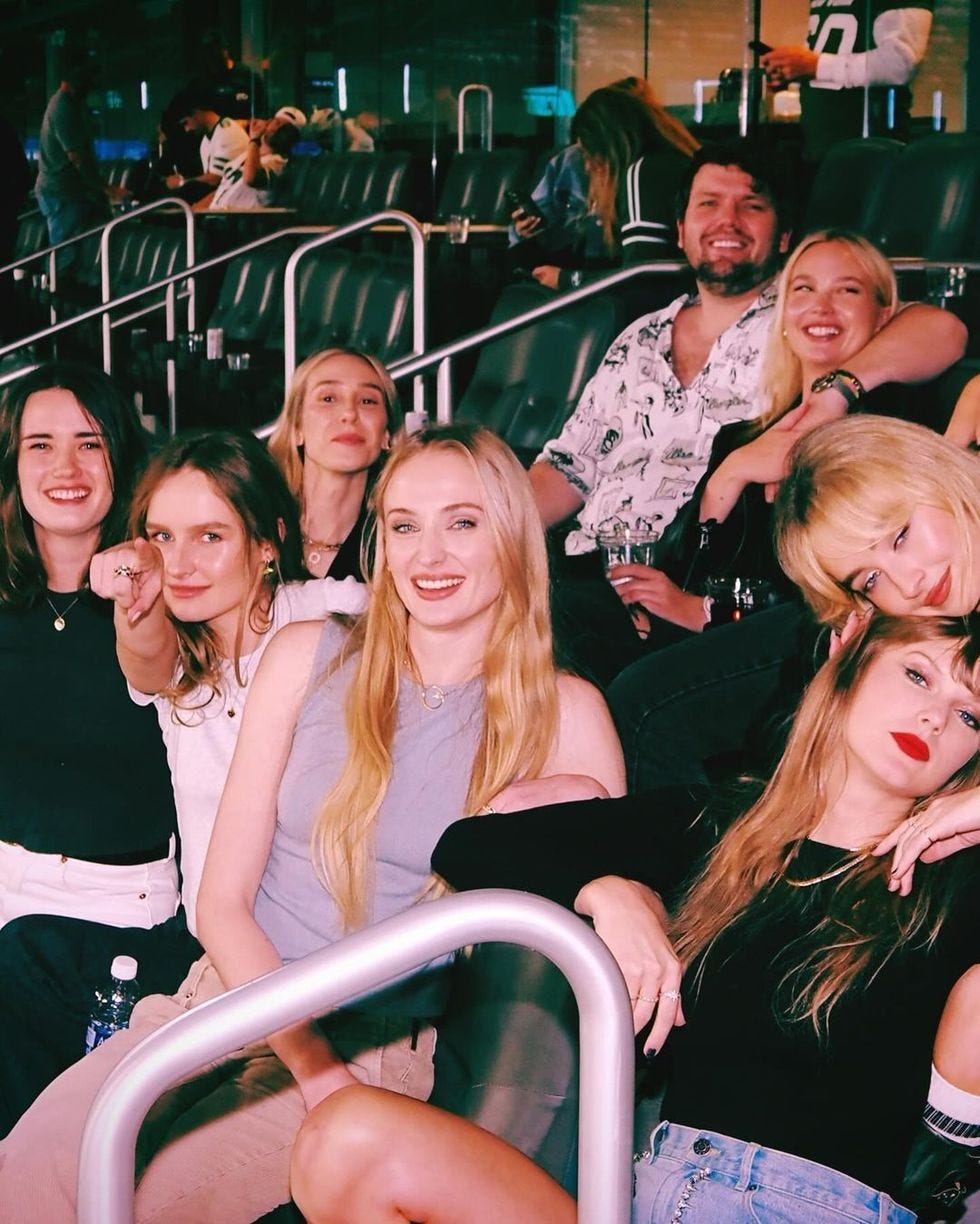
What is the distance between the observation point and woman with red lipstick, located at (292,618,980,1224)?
57.1 inches

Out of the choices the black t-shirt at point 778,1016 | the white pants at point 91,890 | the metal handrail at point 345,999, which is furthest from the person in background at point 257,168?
the metal handrail at point 345,999

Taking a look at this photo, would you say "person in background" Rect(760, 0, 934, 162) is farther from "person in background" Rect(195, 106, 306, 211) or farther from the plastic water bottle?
the plastic water bottle

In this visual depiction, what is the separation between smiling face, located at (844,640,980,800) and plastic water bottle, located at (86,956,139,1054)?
3.51ft

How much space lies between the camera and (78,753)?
2.38m

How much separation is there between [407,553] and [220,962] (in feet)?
1.79

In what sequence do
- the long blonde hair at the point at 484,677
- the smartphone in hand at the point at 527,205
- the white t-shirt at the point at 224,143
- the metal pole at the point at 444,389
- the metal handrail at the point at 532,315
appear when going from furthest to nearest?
the white t-shirt at the point at 224,143, the smartphone in hand at the point at 527,205, the metal pole at the point at 444,389, the metal handrail at the point at 532,315, the long blonde hair at the point at 484,677

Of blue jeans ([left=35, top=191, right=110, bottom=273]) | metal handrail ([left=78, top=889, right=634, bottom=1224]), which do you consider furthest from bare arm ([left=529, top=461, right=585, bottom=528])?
blue jeans ([left=35, top=191, right=110, bottom=273])

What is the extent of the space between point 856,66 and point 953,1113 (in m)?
5.65

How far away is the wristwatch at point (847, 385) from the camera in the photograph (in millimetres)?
2715

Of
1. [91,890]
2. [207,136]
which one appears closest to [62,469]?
[91,890]

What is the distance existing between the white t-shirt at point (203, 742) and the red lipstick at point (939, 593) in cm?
80

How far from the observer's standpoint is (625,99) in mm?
5234

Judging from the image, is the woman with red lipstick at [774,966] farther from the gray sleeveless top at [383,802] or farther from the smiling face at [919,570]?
the smiling face at [919,570]

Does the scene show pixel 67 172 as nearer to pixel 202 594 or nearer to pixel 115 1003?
pixel 202 594
